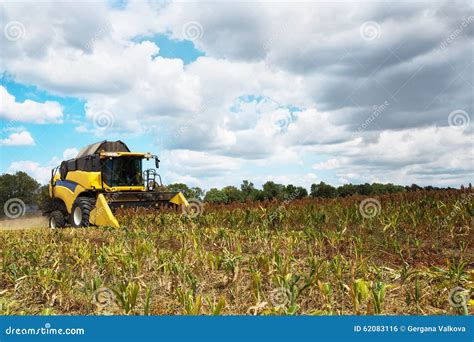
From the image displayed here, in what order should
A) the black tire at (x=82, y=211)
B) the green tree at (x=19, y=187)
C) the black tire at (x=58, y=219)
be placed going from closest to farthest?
the black tire at (x=82, y=211)
the black tire at (x=58, y=219)
the green tree at (x=19, y=187)

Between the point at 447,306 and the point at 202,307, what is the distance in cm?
241

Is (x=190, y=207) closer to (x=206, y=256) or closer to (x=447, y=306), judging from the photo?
(x=206, y=256)

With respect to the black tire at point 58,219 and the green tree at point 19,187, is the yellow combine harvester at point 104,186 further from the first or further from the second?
the green tree at point 19,187

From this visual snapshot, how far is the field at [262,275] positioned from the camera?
12.7ft

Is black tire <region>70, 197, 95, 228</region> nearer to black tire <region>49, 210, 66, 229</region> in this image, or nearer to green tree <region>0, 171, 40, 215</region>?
black tire <region>49, 210, 66, 229</region>

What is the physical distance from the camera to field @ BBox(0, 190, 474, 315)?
12.7 ft

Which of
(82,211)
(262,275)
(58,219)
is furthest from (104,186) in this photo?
(262,275)

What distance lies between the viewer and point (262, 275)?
4.84 meters

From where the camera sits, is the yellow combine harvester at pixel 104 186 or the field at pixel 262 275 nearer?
the field at pixel 262 275

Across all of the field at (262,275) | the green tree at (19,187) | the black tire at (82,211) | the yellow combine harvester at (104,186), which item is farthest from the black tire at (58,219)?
the green tree at (19,187)

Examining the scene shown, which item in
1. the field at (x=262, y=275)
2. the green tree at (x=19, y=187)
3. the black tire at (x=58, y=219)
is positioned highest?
the green tree at (x=19, y=187)

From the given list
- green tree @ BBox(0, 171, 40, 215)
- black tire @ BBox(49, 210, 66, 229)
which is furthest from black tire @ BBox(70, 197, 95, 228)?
green tree @ BBox(0, 171, 40, 215)

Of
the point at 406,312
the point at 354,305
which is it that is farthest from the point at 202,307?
the point at 406,312

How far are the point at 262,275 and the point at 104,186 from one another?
445 inches
